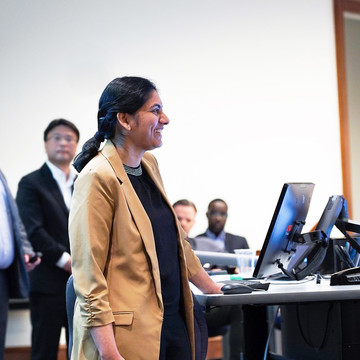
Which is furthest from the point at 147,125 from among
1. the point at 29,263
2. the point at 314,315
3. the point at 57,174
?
the point at 57,174

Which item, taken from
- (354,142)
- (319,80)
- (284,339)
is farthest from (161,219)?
(354,142)

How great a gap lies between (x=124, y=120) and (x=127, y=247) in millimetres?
345

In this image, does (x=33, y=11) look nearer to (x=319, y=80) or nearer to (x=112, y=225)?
(x=319, y=80)

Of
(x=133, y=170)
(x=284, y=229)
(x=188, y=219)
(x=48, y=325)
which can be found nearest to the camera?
(x=133, y=170)

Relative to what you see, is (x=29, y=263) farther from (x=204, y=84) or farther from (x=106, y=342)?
(x=204, y=84)

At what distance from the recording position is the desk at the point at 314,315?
6.46 feet

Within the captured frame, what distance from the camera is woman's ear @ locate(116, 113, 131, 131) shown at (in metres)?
1.76

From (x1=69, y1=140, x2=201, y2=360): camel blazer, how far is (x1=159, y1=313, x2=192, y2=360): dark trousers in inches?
3.3

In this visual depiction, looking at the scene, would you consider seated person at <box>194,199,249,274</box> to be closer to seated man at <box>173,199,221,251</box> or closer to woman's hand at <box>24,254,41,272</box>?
seated man at <box>173,199,221,251</box>

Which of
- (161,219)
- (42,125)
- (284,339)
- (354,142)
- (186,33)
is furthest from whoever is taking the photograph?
(354,142)

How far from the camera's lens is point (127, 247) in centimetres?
164

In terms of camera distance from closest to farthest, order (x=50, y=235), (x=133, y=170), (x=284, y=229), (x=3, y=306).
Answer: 1. (x=133, y=170)
2. (x=284, y=229)
3. (x=3, y=306)
4. (x=50, y=235)

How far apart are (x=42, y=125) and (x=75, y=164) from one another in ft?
9.46

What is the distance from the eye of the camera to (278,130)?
5434 millimetres
